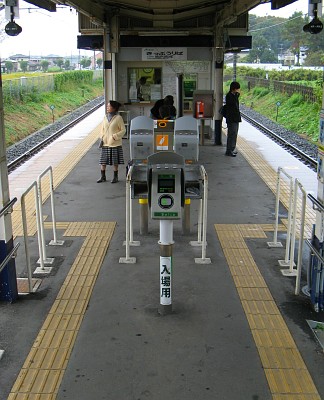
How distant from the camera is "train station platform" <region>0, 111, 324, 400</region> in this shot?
3.67 meters

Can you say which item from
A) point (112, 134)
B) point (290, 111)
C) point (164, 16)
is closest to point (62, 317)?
point (112, 134)

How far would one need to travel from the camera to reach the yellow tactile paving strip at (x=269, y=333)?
3.63 metres

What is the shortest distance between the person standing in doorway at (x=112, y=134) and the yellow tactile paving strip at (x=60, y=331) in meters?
2.80

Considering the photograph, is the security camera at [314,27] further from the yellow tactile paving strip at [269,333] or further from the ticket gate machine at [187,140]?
Answer: the yellow tactile paving strip at [269,333]

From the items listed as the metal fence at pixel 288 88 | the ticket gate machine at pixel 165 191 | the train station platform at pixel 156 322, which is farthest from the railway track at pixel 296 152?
the ticket gate machine at pixel 165 191

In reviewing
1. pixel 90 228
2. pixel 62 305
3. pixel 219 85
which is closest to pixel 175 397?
pixel 62 305

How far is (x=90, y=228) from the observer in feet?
23.2

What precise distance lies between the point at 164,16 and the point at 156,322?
9.75 m

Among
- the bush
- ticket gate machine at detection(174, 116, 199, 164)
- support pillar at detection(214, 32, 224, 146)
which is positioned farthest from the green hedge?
ticket gate machine at detection(174, 116, 199, 164)

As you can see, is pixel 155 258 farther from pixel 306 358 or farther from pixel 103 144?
pixel 103 144

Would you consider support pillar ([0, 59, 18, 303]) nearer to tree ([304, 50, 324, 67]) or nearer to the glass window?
the glass window

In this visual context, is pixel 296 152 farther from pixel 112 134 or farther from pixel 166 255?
pixel 166 255

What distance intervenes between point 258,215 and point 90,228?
2429 mm

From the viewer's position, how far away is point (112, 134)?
29.3ft
